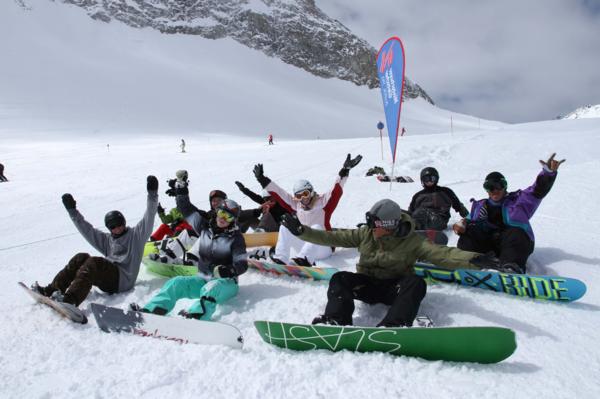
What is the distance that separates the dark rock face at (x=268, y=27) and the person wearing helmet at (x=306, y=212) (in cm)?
8745

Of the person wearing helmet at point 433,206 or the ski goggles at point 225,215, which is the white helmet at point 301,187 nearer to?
the ski goggles at point 225,215

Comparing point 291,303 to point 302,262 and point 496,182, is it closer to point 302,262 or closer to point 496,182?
point 302,262

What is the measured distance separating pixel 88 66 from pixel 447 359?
2668 inches

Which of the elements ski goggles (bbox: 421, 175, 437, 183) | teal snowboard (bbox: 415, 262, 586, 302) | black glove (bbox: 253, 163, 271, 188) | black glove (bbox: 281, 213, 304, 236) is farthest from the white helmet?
teal snowboard (bbox: 415, 262, 586, 302)

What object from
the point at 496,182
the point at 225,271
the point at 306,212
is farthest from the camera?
the point at 306,212

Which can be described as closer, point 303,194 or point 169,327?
point 169,327

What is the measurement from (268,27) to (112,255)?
98813 millimetres

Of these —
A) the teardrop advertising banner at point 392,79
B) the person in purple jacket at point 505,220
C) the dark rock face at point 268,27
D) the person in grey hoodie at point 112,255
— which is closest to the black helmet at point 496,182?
the person in purple jacket at point 505,220

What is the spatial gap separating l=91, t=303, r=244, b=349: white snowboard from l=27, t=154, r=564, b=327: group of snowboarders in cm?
15

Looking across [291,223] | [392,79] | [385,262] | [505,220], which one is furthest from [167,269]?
[392,79]

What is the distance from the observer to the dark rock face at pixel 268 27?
81.8 m

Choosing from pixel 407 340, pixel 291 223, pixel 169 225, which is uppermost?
pixel 291 223

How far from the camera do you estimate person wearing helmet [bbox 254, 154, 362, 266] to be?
14.8ft

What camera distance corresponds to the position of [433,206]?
5039 millimetres
